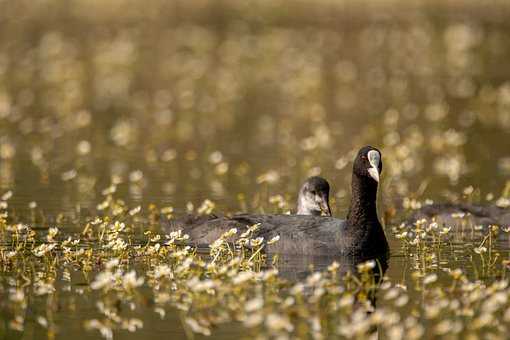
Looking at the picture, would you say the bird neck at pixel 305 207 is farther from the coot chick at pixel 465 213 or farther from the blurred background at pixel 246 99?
the coot chick at pixel 465 213

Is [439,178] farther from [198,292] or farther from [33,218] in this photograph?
[198,292]

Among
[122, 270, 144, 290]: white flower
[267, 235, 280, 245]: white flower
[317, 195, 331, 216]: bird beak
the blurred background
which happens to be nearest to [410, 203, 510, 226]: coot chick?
the blurred background

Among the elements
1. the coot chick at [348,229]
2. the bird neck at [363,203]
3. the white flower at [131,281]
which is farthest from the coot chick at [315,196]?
the white flower at [131,281]

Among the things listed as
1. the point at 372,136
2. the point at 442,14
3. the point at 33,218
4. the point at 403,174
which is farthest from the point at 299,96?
the point at 442,14

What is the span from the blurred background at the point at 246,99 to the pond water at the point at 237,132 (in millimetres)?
82

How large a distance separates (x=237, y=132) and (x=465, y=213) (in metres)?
9.82

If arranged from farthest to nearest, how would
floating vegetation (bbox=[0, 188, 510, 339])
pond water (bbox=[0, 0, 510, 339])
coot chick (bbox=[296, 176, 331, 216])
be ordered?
coot chick (bbox=[296, 176, 331, 216])
pond water (bbox=[0, 0, 510, 339])
floating vegetation (bbox=[0, 188, 510, 339])

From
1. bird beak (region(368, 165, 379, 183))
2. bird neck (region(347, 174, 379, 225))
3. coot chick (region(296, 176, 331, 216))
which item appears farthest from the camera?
coot chick (region(296, 176, 331, 216))

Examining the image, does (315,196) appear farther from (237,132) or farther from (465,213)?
(237,132)

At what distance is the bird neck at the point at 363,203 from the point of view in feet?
51.4

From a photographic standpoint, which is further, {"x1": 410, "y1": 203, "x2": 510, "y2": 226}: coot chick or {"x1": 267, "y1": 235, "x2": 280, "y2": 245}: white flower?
{"x1": 410, "y1": 203, "x2": 510, "y2": 226}: coot chick

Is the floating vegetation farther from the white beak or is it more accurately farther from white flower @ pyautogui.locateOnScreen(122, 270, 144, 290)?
the white beak

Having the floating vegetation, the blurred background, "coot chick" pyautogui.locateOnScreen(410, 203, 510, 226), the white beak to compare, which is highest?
the blurred background

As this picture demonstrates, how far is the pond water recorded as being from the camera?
523 inches
